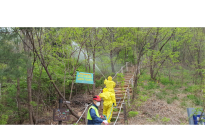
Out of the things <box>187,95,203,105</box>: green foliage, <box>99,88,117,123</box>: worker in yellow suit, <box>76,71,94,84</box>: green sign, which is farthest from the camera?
<box>187,95,203,105</box>: green foliage

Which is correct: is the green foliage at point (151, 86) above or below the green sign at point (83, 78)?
below

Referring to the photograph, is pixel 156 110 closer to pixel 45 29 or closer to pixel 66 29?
pixel 66 29

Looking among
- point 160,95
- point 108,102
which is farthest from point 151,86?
point 108,102

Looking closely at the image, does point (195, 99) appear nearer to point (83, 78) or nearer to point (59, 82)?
point (83, 78)

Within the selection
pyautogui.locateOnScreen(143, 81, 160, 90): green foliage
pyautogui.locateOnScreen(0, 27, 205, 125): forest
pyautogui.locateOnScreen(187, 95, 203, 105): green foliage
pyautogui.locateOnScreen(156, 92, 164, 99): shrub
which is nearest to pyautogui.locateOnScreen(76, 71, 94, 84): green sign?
pyautogui.locateOnScreen(0, 27, 205, 125): forest

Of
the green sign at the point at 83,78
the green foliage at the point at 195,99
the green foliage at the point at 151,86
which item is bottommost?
the green foliage at the point at 195,99

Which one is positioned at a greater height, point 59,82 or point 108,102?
point 59,82

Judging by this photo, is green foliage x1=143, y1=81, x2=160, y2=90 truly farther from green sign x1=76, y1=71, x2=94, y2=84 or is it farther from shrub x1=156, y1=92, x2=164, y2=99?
green sign x1=76, y1=71, x2=94, y2=84

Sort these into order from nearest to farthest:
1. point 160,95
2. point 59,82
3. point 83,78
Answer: point 83,78 < point 59,82 < point 160,95

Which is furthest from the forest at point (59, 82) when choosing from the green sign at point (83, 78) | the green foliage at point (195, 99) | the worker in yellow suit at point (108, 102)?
the worker in yellow suit at point (108, 102)

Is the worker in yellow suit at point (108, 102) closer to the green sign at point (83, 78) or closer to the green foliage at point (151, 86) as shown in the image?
the green sign at point (83, 78)

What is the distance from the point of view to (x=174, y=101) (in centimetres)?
939

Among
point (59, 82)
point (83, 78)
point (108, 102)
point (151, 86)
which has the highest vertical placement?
point (83, 78)

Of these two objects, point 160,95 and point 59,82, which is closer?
point 59,82
